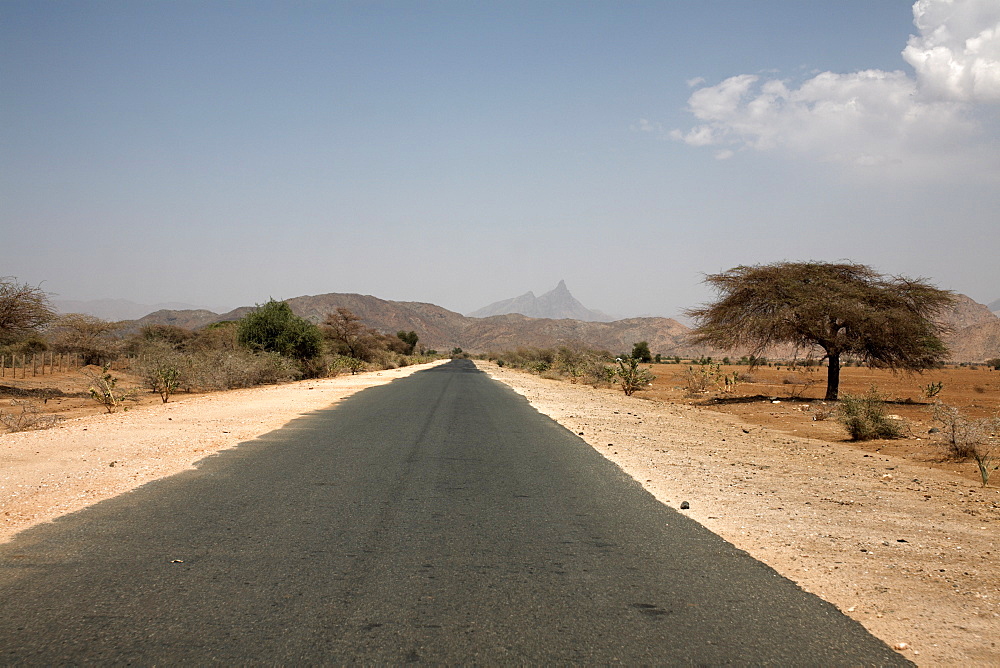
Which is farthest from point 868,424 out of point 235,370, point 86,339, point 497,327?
point 497,327

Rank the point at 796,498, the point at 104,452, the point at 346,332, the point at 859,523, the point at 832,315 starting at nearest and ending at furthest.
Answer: the point at 859,523
the point at 796,498
the point at 104,452
the point at 832,315
the point at 346,332

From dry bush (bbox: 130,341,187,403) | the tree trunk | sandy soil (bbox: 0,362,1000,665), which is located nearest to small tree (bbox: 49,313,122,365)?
dry bush (bbox: 130,341,187,403)

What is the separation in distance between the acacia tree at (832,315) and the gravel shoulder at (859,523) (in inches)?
424

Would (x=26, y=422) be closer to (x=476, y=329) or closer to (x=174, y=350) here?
(x=174, y=350)

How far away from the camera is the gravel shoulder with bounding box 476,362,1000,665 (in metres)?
4.63

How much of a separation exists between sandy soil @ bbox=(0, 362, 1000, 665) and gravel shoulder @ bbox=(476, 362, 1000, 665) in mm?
18

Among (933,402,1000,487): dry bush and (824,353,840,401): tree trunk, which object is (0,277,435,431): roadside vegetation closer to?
(933,402,1000,487): dry bush

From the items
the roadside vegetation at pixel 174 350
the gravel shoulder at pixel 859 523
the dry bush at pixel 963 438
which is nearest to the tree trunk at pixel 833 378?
the gravel shoulder at pixel 859 523

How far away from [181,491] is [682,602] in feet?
20.5

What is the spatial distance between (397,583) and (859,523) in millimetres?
5411

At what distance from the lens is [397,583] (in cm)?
491

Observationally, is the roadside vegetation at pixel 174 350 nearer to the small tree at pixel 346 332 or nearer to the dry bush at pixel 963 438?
the small tree at pixel 346 332

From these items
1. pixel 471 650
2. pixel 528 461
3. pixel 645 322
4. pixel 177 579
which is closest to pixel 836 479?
pixel 528 461

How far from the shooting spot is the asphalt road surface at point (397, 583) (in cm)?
389
